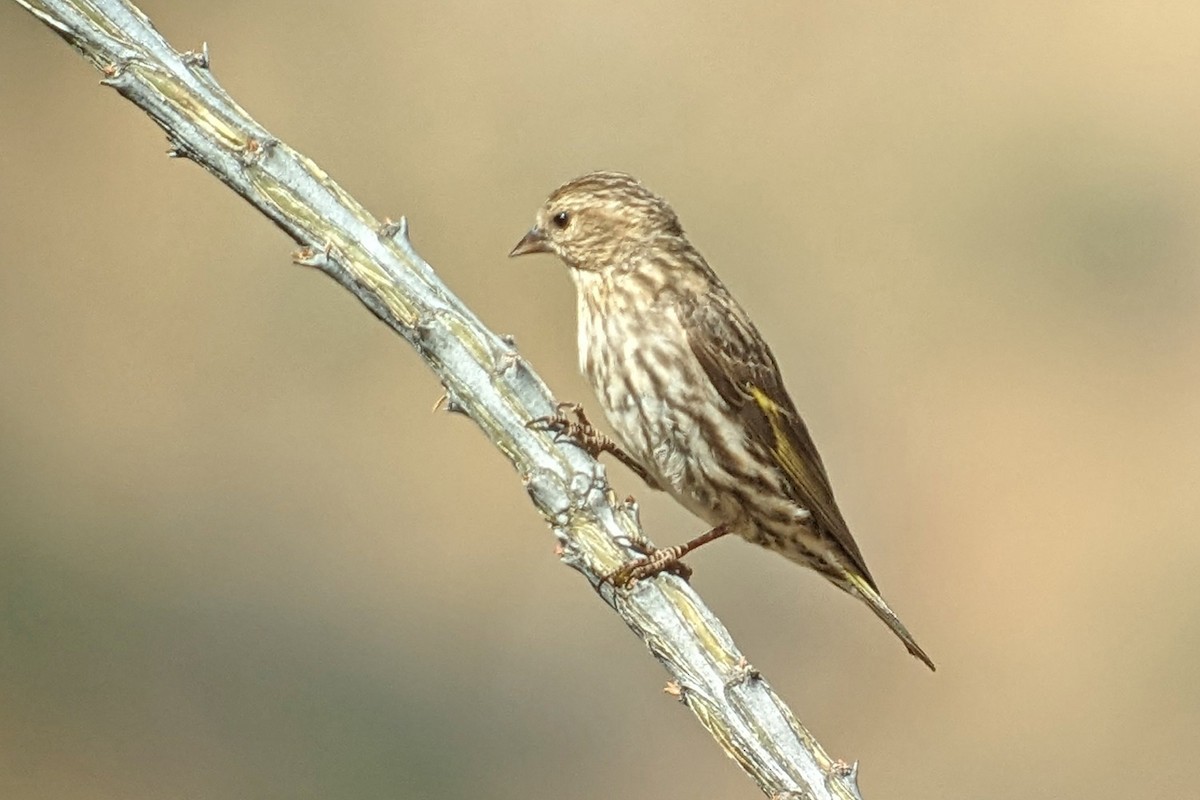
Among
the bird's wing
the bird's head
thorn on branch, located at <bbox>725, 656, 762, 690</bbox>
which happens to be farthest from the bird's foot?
the bird's head

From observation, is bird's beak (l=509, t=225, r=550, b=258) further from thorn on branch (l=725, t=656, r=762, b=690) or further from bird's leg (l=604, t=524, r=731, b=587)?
thorn on branch (l=725, t=656, r=762, b=690)

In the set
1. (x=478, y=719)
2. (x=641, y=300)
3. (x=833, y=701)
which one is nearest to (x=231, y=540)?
(x=478, y=719)

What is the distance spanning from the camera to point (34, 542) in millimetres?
9969

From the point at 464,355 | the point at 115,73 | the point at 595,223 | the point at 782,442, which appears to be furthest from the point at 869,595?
the point at 115,73

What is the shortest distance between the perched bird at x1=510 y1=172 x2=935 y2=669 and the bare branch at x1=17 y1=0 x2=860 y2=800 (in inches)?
42.8

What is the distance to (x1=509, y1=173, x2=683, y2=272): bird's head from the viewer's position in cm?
472

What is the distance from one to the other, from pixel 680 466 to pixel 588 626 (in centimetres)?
A: 534

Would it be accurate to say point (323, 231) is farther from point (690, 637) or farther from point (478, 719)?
point (478, 719)

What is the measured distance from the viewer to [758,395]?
4609 millimetres

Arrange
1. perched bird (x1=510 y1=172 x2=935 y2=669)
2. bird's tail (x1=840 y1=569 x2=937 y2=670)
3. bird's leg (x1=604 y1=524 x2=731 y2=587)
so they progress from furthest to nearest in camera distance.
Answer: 1. perched bird (x1=510 y1=172 x2=935 y2=669)
2. bird's tail (x1=840 y1=569 x2=937 y2=670)
3. bird's leg (x1=604 y1=524 x2=731 y2=587)

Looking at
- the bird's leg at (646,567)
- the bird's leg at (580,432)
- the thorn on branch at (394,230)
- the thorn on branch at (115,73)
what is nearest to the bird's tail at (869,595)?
the bird's leg at (580,432)

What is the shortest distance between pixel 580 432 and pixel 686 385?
104cm

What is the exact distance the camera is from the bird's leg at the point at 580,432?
319 centimetres

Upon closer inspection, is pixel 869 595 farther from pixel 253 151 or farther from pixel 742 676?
pixel 253 151
